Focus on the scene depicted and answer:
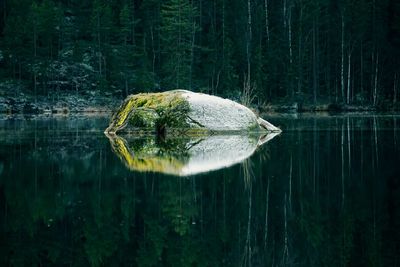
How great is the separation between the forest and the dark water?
47173 mm

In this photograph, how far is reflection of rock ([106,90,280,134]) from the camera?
79.3 feet

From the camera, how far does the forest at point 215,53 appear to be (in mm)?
61938

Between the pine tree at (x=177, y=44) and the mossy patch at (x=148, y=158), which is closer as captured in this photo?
the mossy patch at (x=148, y=158)

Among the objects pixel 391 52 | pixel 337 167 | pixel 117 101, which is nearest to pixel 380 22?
pixel 391 52

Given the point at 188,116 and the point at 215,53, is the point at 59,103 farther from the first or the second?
the point at 188,116

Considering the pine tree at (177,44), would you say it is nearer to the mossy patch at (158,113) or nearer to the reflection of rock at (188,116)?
the mossy patch at (158,113)

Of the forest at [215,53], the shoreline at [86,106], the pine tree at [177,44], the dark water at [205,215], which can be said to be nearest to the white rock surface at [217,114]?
the dark water at [205,215]

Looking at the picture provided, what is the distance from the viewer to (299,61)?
62.7 m

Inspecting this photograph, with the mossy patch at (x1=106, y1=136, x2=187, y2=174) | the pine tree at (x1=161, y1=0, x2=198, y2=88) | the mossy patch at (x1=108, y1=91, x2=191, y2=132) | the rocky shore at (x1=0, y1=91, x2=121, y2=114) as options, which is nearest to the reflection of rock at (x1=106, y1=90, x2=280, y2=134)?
the mossy patch at (x1=108, y1=91, x2=191, y2=132)

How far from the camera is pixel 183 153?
1592 cm

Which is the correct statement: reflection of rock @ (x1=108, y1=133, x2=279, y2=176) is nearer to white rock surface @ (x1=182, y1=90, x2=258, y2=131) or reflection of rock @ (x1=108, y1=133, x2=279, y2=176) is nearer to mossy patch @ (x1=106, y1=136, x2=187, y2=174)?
mossy patch @ (x1=106, y1=136, x2=187, y2=174)

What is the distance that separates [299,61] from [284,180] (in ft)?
172

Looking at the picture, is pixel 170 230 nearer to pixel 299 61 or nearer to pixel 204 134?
pixel 204 134

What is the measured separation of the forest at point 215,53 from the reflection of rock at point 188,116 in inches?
1351
